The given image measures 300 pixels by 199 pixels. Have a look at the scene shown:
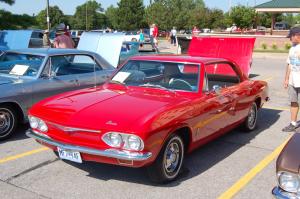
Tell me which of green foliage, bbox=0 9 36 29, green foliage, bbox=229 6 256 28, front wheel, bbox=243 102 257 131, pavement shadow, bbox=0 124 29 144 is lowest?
pavement shadow, bbox=0 124 29 144

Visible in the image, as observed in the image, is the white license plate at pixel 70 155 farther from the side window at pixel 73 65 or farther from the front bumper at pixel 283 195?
→ the side window at pixel 73 65

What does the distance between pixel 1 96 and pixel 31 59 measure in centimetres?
129

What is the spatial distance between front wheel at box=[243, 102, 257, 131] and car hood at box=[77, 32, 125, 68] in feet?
11.6

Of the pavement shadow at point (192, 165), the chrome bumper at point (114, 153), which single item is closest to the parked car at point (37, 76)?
the pavement shadow at point (192, 165)

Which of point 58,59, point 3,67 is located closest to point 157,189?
point 58,59

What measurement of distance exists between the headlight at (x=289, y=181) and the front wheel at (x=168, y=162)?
1512mm

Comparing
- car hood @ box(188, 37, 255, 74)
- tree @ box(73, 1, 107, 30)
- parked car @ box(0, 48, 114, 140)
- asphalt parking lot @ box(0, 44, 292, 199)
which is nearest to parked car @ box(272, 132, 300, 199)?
asphalt parking lot @ box(0, 44, 292, 199)

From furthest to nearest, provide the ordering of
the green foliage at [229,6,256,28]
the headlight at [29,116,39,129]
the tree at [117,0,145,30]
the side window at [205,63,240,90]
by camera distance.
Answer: the tree at [117,0,145,30] → the green foliage at [229,6,256,28] → the side window at [205,63,240,90] → the headlight at [29,116,39,129]

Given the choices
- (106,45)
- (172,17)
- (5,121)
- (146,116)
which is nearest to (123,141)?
(146,116)

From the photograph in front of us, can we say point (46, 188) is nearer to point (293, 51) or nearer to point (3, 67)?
point (3, 67)

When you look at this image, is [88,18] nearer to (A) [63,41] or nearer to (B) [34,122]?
(A) [63,41]

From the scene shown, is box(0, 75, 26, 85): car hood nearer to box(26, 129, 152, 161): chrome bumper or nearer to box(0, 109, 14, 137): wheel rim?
box(0, 109, 14, 137): wheel rim

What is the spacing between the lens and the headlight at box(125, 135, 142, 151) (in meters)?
4.01

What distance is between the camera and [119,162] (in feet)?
13.5
